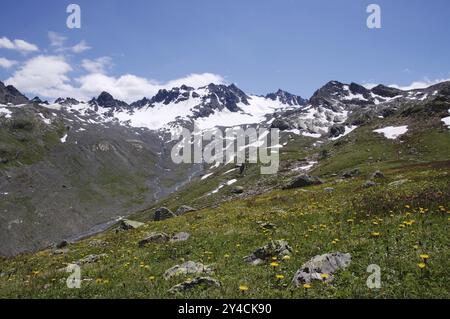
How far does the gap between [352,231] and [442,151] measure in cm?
11016

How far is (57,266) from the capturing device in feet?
65.8

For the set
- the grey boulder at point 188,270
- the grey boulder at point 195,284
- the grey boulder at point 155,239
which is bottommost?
the grey boulder at point 195,284

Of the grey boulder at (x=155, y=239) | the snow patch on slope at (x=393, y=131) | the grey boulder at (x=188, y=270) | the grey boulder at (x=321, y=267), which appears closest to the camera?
the grey boulder at (x=321, y=267)

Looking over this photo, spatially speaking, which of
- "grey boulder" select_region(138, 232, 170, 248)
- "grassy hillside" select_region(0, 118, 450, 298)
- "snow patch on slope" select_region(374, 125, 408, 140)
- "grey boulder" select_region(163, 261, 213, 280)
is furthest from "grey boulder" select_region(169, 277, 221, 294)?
"snow patch on slope" select_region(374, 125, 408, 140)

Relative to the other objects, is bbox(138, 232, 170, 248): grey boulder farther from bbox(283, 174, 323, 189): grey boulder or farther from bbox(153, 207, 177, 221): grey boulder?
bbox(283, 174, 323, 189): grey boulder

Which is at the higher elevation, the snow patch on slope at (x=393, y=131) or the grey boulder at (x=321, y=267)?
the snow patch on slope at (x=393, y=131)

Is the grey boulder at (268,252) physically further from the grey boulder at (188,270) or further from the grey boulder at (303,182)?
the grey boulder at (303,182)

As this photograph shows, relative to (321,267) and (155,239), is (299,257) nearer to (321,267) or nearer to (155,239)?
(321,267)

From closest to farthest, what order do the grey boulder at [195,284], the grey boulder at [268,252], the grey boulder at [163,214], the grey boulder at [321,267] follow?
1. the grey boulder at [195,284]
2. the grey boulder at [321,267]
3. the grey boulder at [268,252]
4. the grey boulder at [163,214]

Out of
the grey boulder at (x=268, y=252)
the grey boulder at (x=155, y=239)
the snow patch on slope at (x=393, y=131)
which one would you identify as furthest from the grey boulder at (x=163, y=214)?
the snow patch on slope at (x=393, y=131)

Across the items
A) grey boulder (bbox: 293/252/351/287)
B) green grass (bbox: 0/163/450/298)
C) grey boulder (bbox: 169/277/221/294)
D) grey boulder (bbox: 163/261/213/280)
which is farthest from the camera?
grey boulder (bbox: 163/261/213/280)

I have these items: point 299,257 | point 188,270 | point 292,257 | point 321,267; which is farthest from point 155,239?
point 321,267
